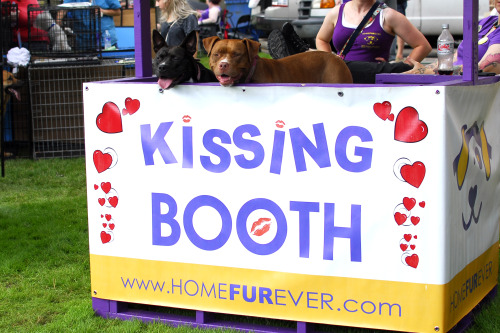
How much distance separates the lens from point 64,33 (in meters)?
9.19

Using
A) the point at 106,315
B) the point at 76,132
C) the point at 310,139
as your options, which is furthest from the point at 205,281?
the point at 76,132

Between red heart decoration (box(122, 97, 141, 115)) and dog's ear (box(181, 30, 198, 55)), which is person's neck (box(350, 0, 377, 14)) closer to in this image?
dog's ear (box(181, 30, 198, 55))

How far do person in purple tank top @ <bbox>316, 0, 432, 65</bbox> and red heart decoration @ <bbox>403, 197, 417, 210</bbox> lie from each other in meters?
2.35

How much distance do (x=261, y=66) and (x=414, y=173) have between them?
1.60 metres

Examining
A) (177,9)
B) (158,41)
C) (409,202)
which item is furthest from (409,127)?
(177,9)

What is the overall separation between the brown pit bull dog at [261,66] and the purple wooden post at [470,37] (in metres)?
1.24

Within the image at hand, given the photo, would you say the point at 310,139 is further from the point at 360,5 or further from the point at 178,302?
the point at 360,5

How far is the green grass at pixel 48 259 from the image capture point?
424 centimetres

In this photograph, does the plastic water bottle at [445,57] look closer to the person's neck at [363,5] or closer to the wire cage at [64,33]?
the person's neck at [363,5]

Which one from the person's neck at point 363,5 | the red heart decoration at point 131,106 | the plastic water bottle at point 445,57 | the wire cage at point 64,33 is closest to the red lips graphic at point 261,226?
the red heart decoration at point 131,106

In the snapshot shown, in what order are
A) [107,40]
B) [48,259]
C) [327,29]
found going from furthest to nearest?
1. [107,40]
2. [327,29]
3. [48,259]

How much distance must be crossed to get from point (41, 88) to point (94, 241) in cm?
552

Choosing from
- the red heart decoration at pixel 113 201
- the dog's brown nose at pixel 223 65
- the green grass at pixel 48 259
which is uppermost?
the dog's brown nose at pixel 223 65

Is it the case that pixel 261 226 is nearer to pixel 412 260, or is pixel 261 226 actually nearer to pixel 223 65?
pixel 412 260
